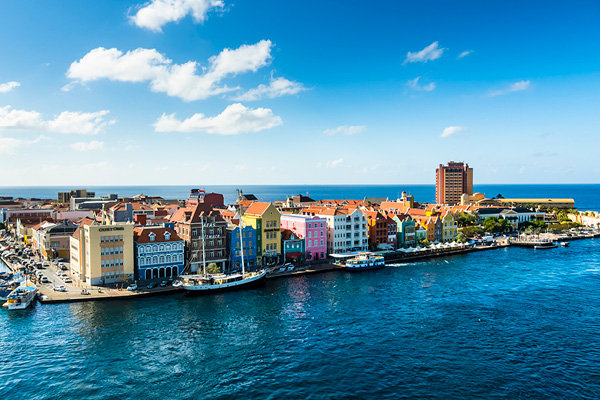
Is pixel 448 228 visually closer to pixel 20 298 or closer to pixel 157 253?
pixel 157 253

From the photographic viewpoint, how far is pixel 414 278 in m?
82.1

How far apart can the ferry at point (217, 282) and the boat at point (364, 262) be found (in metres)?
21.8

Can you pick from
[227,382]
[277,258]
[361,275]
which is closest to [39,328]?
[227,382]

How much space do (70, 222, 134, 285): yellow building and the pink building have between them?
3724 cm

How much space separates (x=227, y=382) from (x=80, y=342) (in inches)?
792

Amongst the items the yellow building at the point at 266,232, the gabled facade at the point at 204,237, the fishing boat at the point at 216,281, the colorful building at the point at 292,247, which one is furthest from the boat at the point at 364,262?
the gabled facade at the point at 204,237

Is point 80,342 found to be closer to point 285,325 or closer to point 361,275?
point 285,325

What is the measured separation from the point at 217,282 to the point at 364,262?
33.2m

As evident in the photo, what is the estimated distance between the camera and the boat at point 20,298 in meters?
60.5

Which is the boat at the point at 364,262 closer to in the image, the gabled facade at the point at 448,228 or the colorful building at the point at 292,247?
the colorful building at the point at 292,247

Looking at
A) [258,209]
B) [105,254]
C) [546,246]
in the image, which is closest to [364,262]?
[258,209]

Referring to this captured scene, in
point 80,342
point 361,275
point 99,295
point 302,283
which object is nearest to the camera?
point 80,342

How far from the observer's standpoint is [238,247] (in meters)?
86.0

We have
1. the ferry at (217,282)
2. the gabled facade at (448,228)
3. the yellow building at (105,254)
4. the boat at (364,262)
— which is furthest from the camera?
the gabled facade at (448,228)
